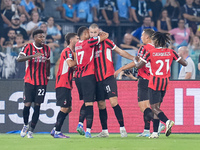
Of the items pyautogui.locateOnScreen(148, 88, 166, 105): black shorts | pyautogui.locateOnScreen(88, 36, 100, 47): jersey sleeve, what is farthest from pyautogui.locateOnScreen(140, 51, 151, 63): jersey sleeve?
pyautogui.locateOnScreen(88, 36, 100, 47): jersey sleeve

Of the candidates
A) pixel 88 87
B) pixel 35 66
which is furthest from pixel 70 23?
pixel 88 87

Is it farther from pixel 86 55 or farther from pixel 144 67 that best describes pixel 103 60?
pixel 144 67

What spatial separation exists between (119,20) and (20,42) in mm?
3126

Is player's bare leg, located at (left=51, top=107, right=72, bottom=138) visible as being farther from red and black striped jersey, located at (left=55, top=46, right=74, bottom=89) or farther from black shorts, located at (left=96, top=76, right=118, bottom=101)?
black shorts, located at (left=96, top=76, right=118, bottom=101)

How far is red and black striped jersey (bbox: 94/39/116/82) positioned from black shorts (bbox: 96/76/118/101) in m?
0.08

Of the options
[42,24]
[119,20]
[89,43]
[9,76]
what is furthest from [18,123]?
[119,20]

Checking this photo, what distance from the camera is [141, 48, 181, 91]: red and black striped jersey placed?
25.1 feet

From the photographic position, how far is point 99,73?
8.01 m

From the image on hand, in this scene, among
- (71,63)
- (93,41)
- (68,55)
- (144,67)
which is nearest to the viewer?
(93,41)

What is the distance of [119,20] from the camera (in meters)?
14.4

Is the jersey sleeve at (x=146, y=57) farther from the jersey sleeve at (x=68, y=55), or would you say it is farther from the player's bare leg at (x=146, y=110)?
the jersey sleeve at (x=68, y=55)

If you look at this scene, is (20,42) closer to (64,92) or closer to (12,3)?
(12,3)

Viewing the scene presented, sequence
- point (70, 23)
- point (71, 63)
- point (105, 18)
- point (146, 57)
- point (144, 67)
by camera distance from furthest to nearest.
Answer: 1. point (105, 18)
2. point (70, 23)
3. point (144, 67)
4. point (71, 63)
5. point (146, 57)

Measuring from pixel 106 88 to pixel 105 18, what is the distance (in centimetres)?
676
